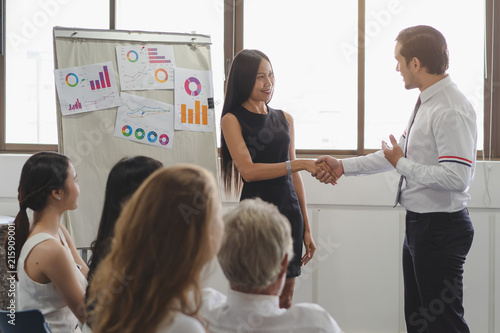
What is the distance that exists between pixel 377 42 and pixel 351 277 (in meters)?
1.47

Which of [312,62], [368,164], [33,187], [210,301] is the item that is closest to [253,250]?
[210,301]

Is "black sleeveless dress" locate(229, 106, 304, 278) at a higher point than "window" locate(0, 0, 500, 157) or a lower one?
lower

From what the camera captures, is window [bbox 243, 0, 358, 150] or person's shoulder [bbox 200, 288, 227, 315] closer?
person's shoulder [bbox 200, 288, 227, 315]

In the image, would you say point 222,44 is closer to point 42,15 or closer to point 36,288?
point 42,15

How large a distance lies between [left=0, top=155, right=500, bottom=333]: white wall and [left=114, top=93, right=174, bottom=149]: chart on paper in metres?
0.66

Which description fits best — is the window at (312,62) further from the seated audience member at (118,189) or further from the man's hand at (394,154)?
the seated audience member at (118,189)

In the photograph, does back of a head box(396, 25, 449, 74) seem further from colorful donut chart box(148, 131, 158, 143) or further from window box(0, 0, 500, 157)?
colorful donut chart box(148, 131, 158, 143)

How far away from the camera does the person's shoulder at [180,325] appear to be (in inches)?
38.5

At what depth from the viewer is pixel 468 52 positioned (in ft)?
10.6

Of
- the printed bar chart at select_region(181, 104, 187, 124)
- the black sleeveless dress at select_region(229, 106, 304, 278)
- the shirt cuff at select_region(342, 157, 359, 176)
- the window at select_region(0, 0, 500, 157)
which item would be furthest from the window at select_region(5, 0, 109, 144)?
the shirt cuff at select_region(342, 157, 359, 176)

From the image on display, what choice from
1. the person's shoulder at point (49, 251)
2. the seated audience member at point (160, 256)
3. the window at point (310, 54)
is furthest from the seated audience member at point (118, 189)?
the window at point (310, 54)

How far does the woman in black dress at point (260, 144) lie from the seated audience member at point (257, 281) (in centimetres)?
117

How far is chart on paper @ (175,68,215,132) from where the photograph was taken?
298cm

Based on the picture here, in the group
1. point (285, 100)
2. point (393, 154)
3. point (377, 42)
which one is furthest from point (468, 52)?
point (393, 154)
